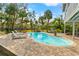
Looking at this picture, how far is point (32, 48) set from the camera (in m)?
4.45

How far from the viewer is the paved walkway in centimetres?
437

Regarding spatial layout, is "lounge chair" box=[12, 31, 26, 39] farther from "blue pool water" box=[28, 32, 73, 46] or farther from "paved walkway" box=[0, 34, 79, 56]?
"blue pool water" box=[28, 32, 73, 46]

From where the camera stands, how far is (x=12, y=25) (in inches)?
177

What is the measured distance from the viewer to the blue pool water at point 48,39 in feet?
14.9

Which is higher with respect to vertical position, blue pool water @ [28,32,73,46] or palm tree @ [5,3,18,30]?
palm tree @ [5,3,18,30]

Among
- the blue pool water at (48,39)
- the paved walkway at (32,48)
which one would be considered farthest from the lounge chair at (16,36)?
the blue pool water at (48,39)

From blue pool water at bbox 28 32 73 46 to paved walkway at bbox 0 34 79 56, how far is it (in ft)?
0.37

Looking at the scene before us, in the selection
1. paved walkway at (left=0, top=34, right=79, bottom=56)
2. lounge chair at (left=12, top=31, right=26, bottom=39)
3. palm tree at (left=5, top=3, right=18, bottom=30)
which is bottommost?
paved walkway at (left=0, top=34, right=79, bottom=56)

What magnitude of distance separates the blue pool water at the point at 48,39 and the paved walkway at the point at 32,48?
11 cm

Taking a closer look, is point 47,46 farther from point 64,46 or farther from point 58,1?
point 58,1

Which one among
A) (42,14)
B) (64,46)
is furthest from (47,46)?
(42,14)

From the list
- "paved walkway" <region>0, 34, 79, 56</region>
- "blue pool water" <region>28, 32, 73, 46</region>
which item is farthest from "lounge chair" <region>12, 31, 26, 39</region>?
"blue pool water" <region>28, 32, 73, 46</region>

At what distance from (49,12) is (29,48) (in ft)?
3.50

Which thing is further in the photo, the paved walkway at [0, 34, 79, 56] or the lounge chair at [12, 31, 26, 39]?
the lounge chair at [12, 31, 26, 39]
